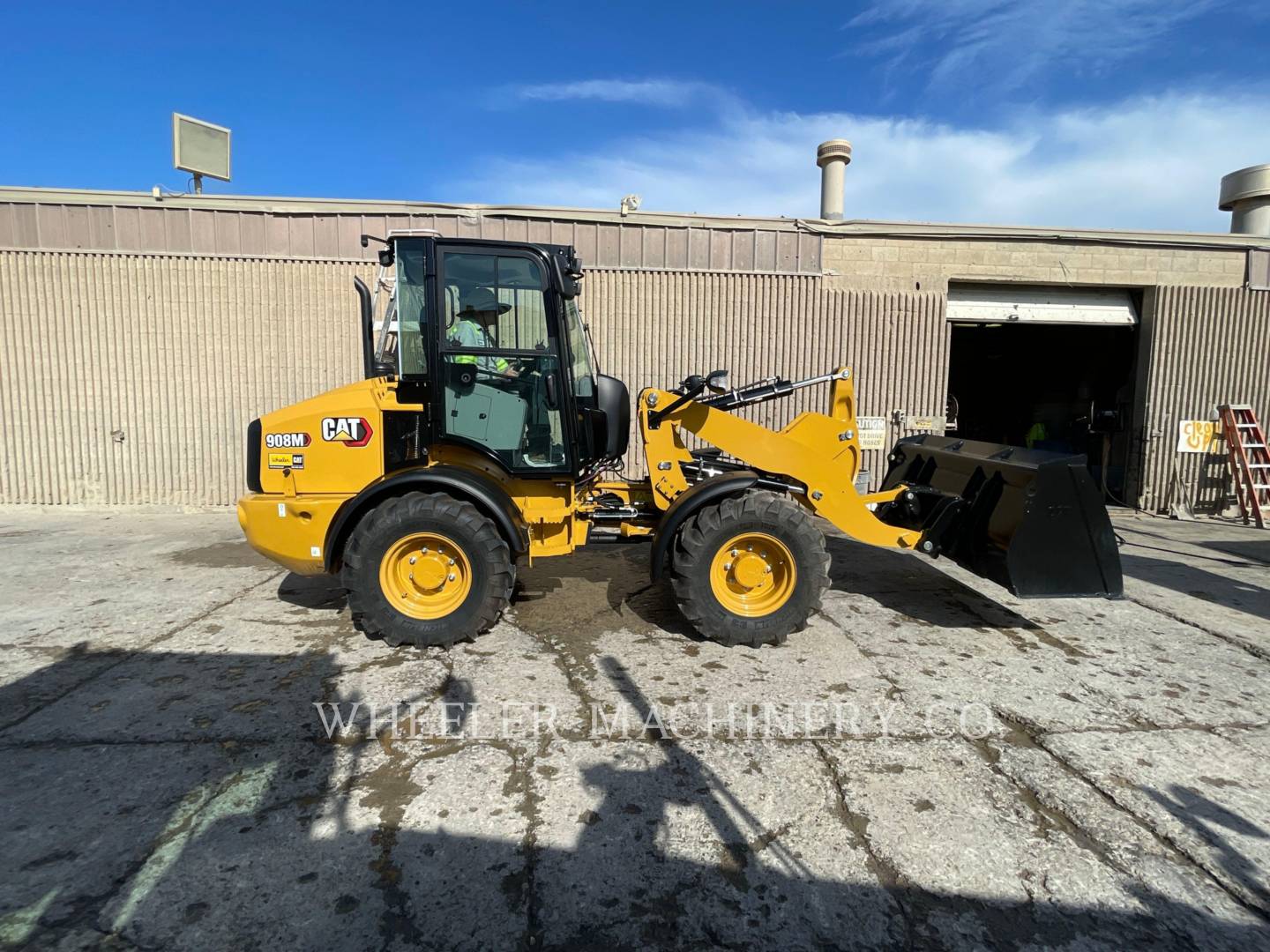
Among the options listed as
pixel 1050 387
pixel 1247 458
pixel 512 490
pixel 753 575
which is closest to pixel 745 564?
pixel 753 575

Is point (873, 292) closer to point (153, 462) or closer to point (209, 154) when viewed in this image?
point (209, 154)

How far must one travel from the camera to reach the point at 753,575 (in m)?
4.39

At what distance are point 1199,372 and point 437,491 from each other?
11.1 m

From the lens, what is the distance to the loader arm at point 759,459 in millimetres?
4676

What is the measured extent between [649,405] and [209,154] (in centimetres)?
883

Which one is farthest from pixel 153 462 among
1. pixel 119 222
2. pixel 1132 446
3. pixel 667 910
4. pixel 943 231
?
pixel 1132 446

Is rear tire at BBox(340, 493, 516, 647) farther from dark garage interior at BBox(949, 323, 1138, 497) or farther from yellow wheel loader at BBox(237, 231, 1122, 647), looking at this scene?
dark garage interior at BBox(949, 323, 1138, 497)

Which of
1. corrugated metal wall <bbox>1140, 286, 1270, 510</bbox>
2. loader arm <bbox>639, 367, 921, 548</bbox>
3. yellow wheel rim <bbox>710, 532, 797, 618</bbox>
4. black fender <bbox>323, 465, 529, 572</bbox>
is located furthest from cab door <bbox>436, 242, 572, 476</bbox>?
corrugated metal wall <bbox>1140, 286, 1270, 510</bbox>

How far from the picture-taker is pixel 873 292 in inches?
370

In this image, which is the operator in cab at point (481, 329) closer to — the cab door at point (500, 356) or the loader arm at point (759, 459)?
the cab door at point (500, 356)

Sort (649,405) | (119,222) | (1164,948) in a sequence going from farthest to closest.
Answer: (119,222), (649,405), (1164,948)

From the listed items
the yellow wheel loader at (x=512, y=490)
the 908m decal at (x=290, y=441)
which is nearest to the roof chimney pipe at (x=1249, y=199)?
the yellow wheel loader at (x=512, y=490)

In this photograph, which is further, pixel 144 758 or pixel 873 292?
pixel 873 292

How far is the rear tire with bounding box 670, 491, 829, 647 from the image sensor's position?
4242 millimetres
